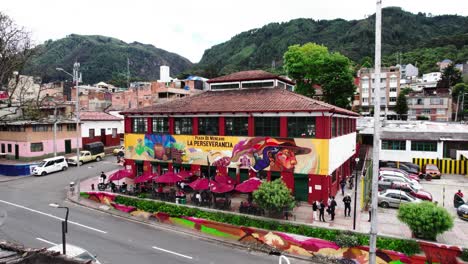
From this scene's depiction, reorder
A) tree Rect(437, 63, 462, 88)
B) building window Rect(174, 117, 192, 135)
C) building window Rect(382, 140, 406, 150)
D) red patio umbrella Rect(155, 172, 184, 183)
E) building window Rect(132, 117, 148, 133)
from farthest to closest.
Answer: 1. tree Rect(437, 63, 462, 88)
2. building window Rect(382, 140, 406, 150)
3. building window Rect(132, 117, 148, 133)
4. building window Rect(174, 117, 192, 135)
5. red patio umbrella Rect(155, 172, 184, 183)

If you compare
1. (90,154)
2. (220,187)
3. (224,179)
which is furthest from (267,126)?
(90,154)

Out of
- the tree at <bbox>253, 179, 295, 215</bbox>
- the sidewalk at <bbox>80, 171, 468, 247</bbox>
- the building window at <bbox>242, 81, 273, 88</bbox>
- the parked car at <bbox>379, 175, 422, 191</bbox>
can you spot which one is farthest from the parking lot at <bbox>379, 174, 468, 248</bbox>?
the building window at <bbox>242, 81, 273, 88</bbox>

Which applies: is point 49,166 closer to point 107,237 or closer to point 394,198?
point 107,237

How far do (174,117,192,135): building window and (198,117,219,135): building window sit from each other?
1.23 meters

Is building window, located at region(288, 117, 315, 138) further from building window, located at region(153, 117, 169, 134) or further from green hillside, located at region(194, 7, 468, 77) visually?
green hillside, located at region(194, 7, 468, 77)

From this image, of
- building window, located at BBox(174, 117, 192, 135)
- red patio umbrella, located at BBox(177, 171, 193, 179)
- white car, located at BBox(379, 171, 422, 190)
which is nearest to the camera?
red patio umbrella, located at BBox(177, 171, 193, 179)

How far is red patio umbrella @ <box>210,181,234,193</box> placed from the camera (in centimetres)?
2366

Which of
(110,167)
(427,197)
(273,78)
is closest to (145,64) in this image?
(110,167)

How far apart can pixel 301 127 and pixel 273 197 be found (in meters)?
6.96

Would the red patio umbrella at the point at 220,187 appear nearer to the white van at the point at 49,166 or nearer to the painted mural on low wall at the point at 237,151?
the painted mural on low wall at the point at 237,151

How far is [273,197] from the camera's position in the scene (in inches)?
811

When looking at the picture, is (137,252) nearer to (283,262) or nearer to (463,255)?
(283,262)

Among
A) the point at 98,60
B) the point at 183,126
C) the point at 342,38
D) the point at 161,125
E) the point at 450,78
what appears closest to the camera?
the point at 183,126

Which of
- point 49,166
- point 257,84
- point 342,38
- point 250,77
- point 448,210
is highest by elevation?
point 342,38
